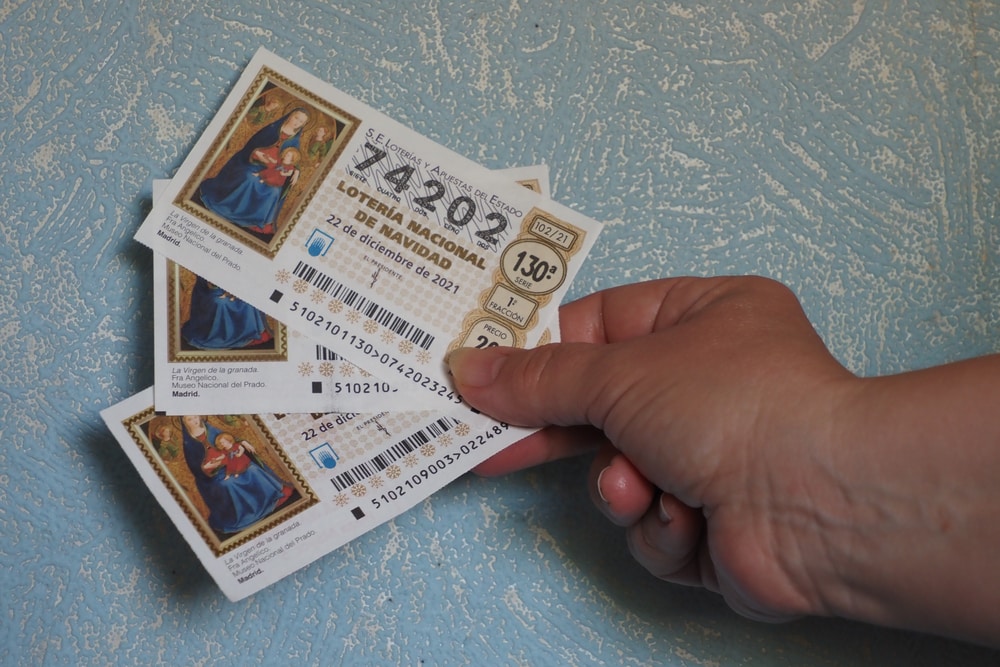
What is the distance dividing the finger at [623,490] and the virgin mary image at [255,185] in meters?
0.31

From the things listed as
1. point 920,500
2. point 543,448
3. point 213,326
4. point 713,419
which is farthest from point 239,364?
point 920,500

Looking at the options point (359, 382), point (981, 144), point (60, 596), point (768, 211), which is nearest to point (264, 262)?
point (359, 382)

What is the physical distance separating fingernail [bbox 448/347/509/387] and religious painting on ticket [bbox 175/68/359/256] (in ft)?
0.54

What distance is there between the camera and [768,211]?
713 mm

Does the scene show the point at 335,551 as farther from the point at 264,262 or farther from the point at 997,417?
the point at 997,417

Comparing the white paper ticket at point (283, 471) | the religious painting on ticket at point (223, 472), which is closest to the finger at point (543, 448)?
the white paper ticket at point (283, 471)

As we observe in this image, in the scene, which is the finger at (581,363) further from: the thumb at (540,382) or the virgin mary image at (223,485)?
the virgin mary image at (223,485)

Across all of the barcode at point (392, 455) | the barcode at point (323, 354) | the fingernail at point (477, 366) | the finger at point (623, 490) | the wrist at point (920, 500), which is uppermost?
the wrist at point (920, 500)

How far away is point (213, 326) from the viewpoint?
61cm

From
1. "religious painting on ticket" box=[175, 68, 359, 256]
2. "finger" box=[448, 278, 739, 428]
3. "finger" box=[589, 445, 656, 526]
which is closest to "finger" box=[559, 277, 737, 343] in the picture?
"finger" box=[448, 278, 739, 428]

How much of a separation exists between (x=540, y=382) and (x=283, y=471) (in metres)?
0.21

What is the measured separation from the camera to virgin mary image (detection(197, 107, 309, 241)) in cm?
62

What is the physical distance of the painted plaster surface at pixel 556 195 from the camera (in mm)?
657

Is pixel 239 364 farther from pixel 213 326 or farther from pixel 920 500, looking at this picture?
pixel 920 500
